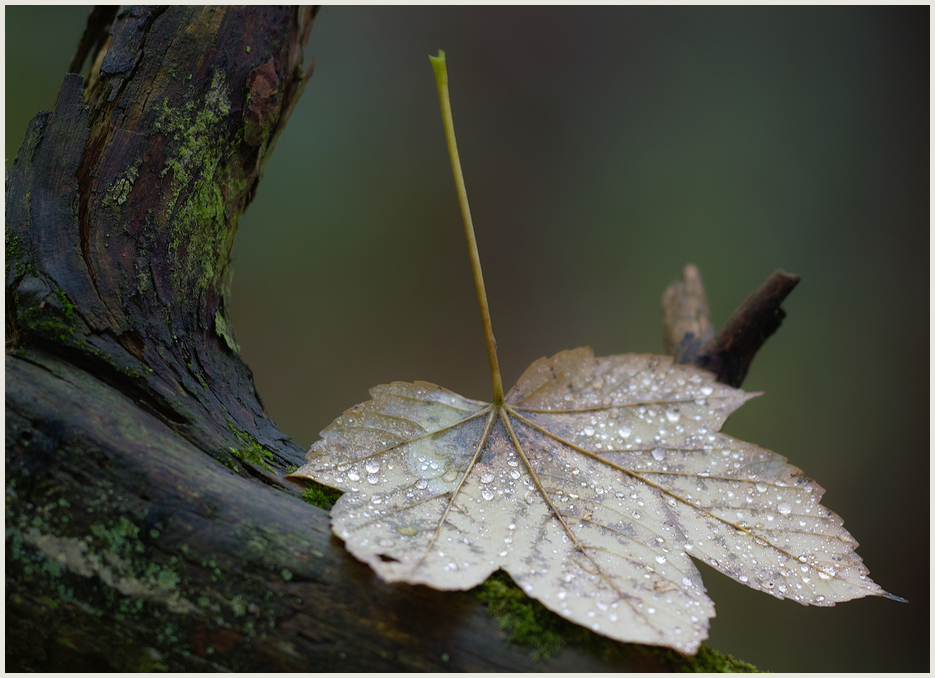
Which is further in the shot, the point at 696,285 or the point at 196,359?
the point at 696,285

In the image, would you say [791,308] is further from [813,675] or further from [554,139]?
[813,675]

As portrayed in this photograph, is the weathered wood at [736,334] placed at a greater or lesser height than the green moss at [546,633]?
greater

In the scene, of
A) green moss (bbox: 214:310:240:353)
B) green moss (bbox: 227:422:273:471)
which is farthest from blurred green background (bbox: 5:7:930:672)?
green moss (bbox: 227:422:273:471)

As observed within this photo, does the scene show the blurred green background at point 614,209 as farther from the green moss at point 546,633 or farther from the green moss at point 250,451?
the green moss at point 546,633

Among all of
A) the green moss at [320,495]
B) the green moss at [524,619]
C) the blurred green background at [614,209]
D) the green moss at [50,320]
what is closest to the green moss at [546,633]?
the green moss at [524,619]

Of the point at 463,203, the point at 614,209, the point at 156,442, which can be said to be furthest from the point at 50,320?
the point at 614,209

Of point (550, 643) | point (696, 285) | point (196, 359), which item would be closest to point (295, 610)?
point (550, 643)

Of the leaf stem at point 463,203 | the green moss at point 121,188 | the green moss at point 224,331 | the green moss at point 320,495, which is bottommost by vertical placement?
the green moss at point 320,495
